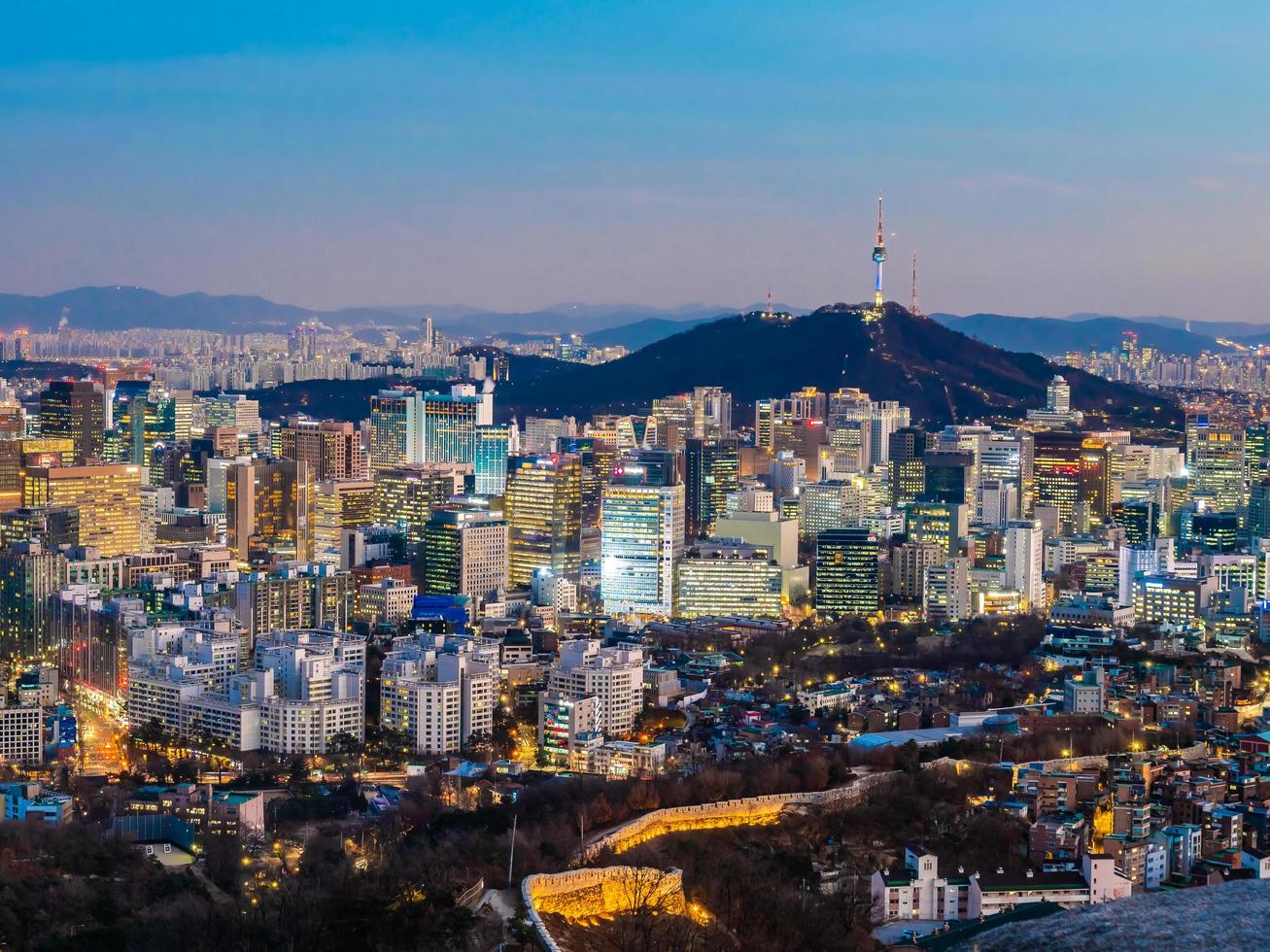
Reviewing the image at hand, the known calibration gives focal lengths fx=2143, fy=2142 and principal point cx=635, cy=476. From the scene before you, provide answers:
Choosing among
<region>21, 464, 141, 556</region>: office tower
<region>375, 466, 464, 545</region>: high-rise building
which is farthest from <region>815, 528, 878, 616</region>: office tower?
<region>21, 464, 141, 556</region>: office tower

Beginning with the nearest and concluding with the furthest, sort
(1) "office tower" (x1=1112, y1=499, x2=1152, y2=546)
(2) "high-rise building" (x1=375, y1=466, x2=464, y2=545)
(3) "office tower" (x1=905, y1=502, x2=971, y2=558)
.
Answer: (3) "office tower" (x1=905, y1=502, x2=971, y2=558)
(1) "office tower" (x1=1112, y1=499, x2=1152, y2=546)
(2) "high-rise building" (x1=375, y1=466, x2=464, y2=545)

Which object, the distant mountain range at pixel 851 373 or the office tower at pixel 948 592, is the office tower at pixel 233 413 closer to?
the distant mountain range at pixel 851 373

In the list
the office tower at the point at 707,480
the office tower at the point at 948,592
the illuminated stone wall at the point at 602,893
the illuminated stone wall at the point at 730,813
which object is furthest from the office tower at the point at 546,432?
the illuminated stone wall at the point at 602,893

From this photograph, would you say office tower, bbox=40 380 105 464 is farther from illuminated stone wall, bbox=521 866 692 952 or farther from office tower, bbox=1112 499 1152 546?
illuminated stone wall, bbox=521 866 692 952

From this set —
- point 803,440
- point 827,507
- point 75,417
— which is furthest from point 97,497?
point 803,440

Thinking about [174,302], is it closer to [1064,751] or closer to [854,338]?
[854,338]

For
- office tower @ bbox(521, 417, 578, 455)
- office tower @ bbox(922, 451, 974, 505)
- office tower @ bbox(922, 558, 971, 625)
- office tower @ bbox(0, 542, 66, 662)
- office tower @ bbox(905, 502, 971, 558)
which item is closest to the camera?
office tower @ bbox(0, 542, 66, 662)

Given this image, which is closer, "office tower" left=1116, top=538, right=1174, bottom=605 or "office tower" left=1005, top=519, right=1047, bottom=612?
"office tower" left=1116, top=538, right=1174, bottom=605
